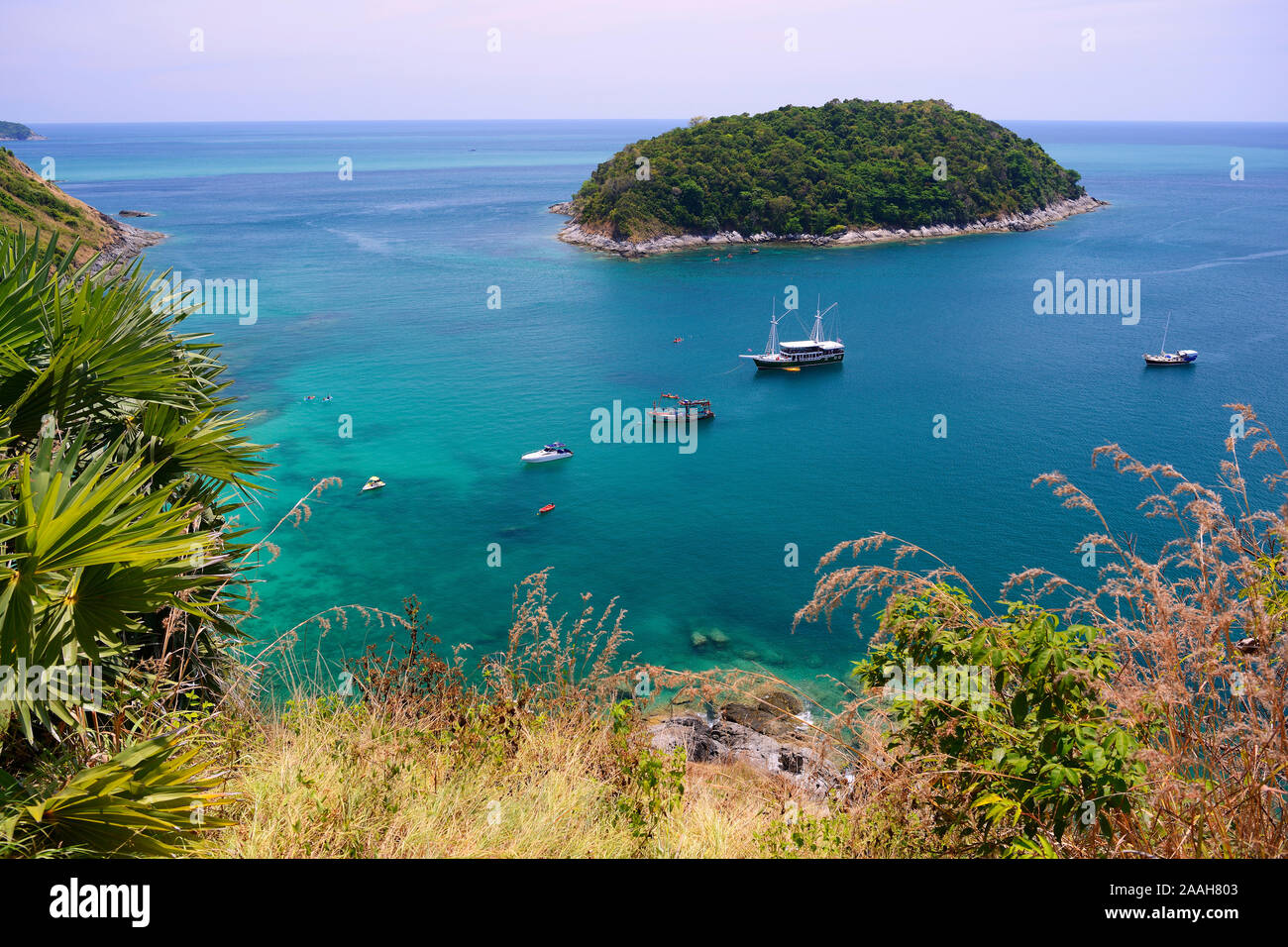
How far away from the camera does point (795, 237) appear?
279ft

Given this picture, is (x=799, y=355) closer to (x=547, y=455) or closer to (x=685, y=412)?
(x=685, y=412)

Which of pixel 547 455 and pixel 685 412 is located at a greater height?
pixel 685 412

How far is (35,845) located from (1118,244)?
9120 centimetres

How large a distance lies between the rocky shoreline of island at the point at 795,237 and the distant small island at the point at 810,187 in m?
0.14

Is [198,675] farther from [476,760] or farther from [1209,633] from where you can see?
[1209,633]

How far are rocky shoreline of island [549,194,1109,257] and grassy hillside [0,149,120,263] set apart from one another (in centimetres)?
4051

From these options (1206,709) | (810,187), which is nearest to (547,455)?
(1206,709)

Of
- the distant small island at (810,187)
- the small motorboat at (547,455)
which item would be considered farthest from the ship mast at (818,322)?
the distant small island at (810,187)

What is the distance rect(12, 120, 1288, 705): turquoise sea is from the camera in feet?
83.3

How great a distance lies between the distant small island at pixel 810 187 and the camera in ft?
273

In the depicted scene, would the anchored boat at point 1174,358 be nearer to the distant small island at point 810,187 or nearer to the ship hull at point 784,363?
the ship hull at point 784,363

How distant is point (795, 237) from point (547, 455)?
196 ft

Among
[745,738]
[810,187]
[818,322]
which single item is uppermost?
[810,187]
